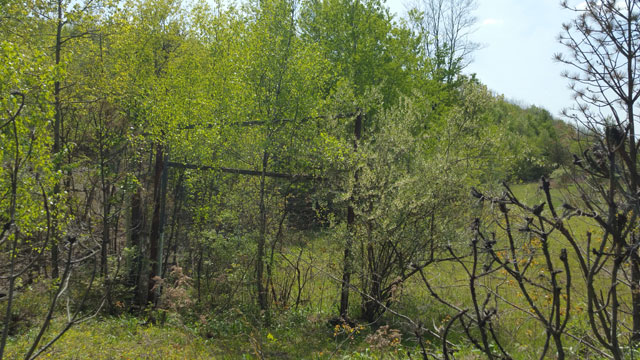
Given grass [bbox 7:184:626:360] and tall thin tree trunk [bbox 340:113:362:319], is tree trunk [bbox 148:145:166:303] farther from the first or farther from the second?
tall thin tree trunk [bbox 340:113:362:319]

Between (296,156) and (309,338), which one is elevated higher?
(296,156)

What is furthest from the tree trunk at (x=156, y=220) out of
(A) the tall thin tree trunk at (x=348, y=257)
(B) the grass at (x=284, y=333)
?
(A) the tall thin tree trunk at (x=348, y=257)

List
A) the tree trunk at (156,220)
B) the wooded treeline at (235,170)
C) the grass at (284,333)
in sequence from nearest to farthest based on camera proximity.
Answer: the grass at (284,333)
the wooded treeline at (235,170)
the tree trunk at (156,220)

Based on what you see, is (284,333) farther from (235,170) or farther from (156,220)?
(156,220)

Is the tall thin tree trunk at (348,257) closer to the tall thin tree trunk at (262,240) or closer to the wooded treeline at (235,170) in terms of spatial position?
the wooded treeline at (235,170)

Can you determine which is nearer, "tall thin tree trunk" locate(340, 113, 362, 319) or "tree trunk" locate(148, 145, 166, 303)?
"tall thin tree trunk" locate(340, 113, 362, 319)

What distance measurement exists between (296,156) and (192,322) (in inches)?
151

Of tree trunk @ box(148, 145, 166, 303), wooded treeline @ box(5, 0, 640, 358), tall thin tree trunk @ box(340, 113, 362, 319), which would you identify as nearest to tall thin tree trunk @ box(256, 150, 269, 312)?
wooded treeline @ box(5, 0, 640, 358)

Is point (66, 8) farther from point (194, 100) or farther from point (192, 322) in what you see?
point (192, 322)

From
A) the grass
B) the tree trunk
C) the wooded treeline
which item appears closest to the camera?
the grass

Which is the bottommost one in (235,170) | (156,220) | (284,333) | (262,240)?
(284,333)

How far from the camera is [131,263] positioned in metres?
8.73

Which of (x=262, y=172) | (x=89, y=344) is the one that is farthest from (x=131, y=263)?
(x=262, y=172)

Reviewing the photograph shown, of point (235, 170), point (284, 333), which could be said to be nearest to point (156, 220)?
point (235, 170)
